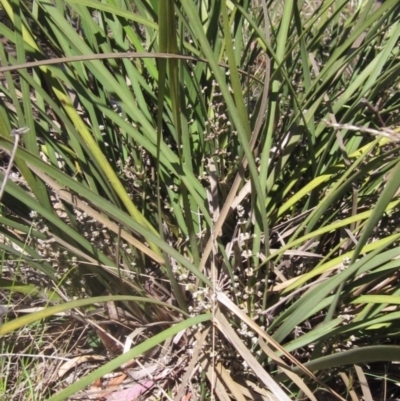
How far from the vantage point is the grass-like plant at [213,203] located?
3.06 ft

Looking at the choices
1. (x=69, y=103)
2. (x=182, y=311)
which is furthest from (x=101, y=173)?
(x=182, y=311)

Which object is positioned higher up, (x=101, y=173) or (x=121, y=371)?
(x=101, y=173)

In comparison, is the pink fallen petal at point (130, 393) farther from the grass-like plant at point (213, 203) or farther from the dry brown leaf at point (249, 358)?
the dry brown leaf at point (249, 358)

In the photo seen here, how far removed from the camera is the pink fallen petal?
1066 mm

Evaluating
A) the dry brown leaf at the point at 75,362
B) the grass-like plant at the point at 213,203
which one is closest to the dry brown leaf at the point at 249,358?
the grass-like plant at the point at 213,203

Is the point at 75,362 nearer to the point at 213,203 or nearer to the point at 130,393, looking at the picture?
the point at 130,393

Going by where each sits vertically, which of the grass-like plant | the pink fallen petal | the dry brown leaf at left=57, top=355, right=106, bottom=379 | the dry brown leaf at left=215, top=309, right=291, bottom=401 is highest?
the grass-like plant

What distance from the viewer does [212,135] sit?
3.39ft

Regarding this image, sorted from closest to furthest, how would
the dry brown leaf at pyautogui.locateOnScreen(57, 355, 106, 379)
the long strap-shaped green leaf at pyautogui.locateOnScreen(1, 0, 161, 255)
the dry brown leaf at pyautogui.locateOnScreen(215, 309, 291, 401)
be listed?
the dry brown leaf at pyautogui.locateOnScreen(215, 309, 291, 401) < the long strap-shaped green leaf at pyautogui.locateOnScreen(1, 0, 161, 255) < the dry brown leaf at pyautogui.locateOnScreen(57, 355, 106, 379)

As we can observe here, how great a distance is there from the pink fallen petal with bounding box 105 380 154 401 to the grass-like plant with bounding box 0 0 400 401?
0.07 meters

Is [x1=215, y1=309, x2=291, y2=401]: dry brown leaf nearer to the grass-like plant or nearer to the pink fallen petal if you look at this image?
the grass-like plant

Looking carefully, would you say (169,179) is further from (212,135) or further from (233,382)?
(233,382)

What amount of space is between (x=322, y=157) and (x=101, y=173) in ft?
1.20

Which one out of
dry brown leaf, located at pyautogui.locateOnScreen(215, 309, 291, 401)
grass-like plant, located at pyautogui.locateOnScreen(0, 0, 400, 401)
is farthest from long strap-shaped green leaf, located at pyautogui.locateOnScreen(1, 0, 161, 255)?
dry brown leaf, located at pyautogui.locateOnScreen(215, 309, 291, 401)
